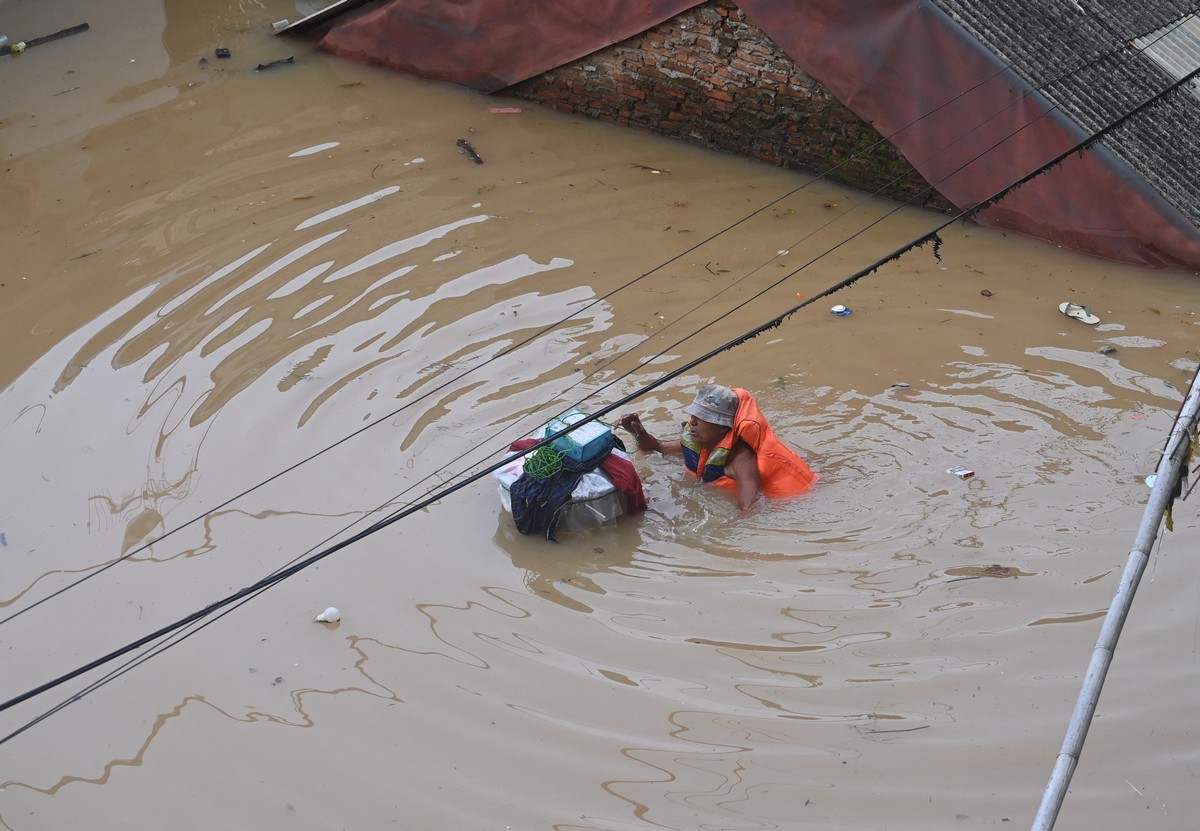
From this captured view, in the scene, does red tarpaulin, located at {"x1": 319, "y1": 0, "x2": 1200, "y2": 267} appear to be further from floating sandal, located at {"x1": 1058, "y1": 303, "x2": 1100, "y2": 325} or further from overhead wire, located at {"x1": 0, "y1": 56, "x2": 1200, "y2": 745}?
overhead wire, located at {"x1": 0, "y1": 56, "x2": 1200, "y2": 745}

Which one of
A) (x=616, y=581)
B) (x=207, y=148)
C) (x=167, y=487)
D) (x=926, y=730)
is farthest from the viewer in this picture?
(x=207, y=148)

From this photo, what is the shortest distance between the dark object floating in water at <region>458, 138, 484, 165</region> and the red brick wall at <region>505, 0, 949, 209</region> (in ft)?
3.00

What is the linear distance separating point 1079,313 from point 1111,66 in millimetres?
2295

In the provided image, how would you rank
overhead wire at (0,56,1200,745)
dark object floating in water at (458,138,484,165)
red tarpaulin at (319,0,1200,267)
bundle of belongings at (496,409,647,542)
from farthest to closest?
dark object floating in water at (458,138,484,165) → red tarpaulin at (319,0,1200,267) → bundle of belongings at (496,409,647,542) → overhead wire at (0,56,1200,745)

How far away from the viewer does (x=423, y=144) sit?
29.2 feet

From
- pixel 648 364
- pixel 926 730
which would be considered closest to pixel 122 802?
pixel 926 730

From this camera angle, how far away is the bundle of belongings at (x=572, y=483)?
539 cm

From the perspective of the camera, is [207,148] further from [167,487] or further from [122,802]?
[122,802]

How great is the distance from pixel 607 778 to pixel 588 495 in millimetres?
1402

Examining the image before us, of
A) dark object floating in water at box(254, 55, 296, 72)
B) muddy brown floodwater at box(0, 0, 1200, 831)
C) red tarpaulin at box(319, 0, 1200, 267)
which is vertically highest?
dark object floating in water at box(254, 55, 296, 72)

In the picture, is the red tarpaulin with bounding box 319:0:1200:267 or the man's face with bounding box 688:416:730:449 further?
the red tarpaulin with bounding box 319:0:1200:267

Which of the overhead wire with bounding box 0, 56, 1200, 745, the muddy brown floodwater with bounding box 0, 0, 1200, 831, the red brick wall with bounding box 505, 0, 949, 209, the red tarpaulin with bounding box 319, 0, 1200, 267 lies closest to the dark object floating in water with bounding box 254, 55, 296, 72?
the muddy brown floodwater with bounding box 0, 0, 1200, 831

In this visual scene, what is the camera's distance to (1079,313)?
7012 millimetres

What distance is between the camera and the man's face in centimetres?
548
